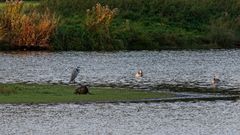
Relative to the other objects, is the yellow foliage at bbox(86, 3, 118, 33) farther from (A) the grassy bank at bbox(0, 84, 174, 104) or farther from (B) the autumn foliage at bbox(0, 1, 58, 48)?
(A) the grassy bank at bbox(0, 84, 174, 104)

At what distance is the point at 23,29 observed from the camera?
261ft

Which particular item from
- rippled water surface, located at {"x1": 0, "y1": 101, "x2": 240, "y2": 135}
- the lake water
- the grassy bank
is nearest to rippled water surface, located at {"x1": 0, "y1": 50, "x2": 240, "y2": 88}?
the lake water

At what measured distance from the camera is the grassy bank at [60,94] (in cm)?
3822

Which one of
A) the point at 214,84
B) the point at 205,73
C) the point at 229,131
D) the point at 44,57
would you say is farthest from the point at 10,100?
the point at 44,57

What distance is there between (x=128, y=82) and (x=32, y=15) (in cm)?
3373

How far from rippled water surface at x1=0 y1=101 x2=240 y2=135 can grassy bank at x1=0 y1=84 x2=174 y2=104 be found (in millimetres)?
1438

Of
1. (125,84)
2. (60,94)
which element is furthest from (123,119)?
(125,84)

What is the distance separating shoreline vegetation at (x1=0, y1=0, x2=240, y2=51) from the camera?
3159 inches

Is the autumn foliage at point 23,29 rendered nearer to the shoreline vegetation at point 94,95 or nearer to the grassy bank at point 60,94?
the shoreline vegetation at point 94,95

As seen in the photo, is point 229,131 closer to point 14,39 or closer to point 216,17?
point 14,39

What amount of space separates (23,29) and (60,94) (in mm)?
39784

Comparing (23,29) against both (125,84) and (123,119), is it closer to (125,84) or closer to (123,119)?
(125,84)

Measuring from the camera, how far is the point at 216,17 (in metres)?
97.2

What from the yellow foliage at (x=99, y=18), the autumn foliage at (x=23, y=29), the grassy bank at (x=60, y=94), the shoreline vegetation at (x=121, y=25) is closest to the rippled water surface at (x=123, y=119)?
the grassy bank at (x=60, y=94)
